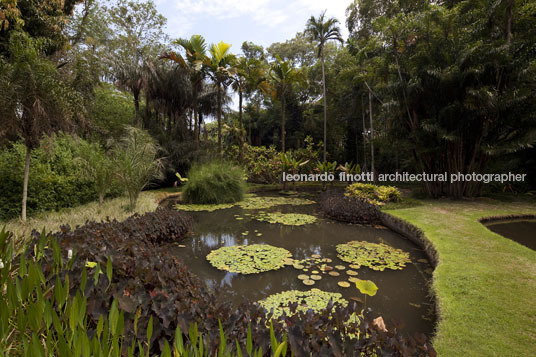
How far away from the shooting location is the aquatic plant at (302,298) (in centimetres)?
292

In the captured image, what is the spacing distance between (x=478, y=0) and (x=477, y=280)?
9.31 m

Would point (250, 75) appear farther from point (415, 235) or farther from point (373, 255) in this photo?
point (373, 255)

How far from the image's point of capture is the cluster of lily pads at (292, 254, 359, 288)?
11.6ft

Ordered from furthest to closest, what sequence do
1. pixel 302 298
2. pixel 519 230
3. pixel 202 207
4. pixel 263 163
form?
pixel 263 163 < pixel 202 207 < pixel 519 230 < pixel 302 298

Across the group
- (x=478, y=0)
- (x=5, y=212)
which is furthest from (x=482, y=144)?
(x=5, y=212)

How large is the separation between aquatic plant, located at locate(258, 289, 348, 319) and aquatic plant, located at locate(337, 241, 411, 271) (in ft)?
3.79

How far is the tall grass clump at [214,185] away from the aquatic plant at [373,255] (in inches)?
197

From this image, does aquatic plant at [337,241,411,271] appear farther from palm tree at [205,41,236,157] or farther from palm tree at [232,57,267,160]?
palm tree at [232,57,267,160]

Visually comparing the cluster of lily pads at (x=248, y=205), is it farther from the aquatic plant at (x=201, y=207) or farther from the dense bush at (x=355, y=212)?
the dense bush at (x=355, y=212)

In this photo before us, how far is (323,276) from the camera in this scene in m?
3.70

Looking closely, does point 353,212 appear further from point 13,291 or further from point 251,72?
point 251,72

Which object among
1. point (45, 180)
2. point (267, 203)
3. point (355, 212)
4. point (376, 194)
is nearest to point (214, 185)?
point (267, 203)

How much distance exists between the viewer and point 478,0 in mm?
8328

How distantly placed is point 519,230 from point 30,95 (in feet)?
31.7
